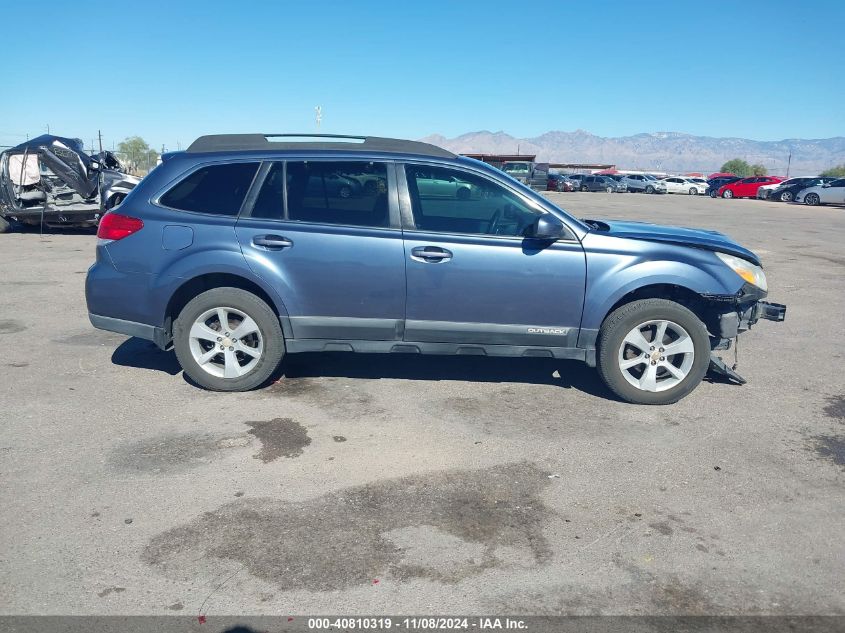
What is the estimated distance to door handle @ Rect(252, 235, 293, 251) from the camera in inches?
205

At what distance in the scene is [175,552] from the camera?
336cm

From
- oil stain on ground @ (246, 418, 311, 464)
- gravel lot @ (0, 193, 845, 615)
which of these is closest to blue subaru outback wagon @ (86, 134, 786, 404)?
gravel lot @ (0, 193, 845, 615)

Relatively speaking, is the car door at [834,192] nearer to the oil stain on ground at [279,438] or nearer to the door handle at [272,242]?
the door handle at [272,242]

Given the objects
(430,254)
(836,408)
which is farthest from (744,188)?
(430,254)

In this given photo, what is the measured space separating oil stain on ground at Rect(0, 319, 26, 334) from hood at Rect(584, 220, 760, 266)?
5.68 meters

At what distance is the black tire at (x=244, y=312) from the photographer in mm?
5270

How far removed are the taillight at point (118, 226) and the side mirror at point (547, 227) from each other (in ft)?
9.57

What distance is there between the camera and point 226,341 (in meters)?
5.36

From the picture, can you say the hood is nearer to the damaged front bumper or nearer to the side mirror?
the damaged front bumper

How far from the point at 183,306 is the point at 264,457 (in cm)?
170

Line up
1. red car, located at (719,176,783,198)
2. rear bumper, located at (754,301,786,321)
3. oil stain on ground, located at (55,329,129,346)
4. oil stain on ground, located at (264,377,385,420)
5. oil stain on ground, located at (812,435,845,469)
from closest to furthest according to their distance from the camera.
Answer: oil stain on ground, located at (812,435,845,469) < oil stain on ground, located at (264,377,385,420) < rear bumper, located at (754,301,786,321) < oil stain on ground, located at (55,329,129,346) < red car, located at (719,176,783,198)

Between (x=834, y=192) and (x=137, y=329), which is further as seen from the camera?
(x=834, y=192)

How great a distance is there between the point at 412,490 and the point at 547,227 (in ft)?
7.01

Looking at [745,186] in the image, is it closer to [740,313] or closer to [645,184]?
[645,184]
